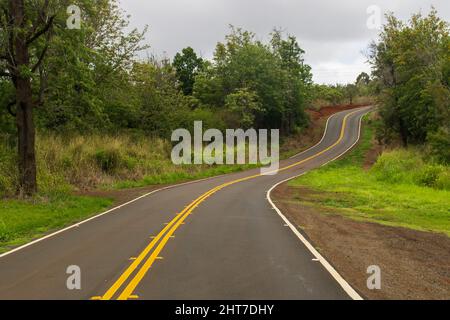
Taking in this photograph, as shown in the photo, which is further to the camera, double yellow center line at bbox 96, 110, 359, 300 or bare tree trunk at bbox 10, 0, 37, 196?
bare tree trunk at bbox 10, 0, 37, 196

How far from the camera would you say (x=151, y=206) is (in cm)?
2003

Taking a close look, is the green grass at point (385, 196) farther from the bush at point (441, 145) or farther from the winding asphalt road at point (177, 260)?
the winding asphalt road at point (177, 260)

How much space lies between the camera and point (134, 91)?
43.8m

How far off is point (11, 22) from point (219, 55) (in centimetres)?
4345

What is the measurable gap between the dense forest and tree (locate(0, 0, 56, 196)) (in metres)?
0.05

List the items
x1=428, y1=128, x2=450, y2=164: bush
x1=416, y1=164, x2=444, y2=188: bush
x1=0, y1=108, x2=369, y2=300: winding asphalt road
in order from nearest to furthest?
x1=0, y1=108, x2=369, y2=300: winding asphalt road
x1=416, y1=164, x2=444, y2=188: bush
x1=428, y1=128, x2=450, y2=164: bush

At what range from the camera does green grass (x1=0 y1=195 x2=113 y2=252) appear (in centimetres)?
1355

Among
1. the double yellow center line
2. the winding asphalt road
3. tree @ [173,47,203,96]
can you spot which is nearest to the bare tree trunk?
the winding asphalt road

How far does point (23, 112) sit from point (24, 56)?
7.85 ft

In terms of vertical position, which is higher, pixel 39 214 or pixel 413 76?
pixel 413 76

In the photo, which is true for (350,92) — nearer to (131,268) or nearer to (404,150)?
(404,150)

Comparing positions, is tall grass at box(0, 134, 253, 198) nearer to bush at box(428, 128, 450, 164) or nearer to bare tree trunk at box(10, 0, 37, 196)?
bare tree trunk at box(10, 0, 37, 196)

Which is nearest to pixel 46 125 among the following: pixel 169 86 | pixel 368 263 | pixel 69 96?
pixel 69 96

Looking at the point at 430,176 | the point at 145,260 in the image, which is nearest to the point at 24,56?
the point at 145,260
